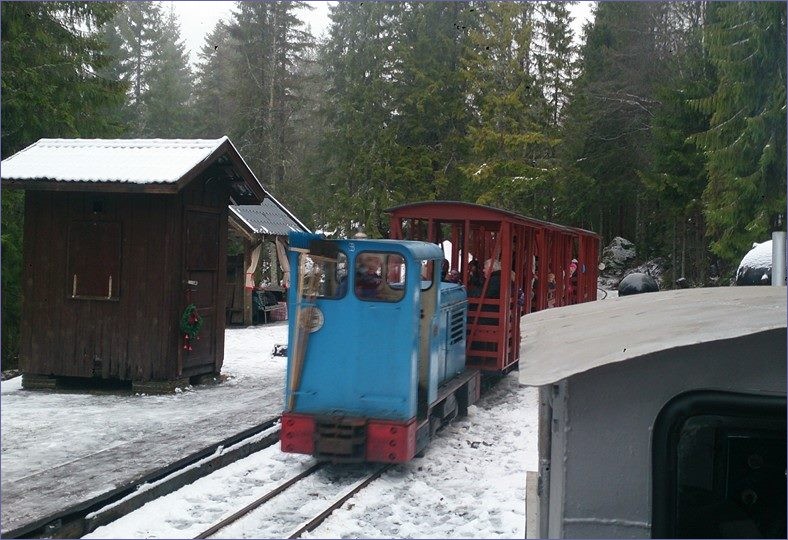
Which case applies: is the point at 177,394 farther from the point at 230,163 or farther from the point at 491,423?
the point at 491,423

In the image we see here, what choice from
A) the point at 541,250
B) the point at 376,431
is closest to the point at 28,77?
the point at 541,250

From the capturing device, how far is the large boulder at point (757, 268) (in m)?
8.11

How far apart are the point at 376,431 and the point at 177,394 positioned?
456 cm

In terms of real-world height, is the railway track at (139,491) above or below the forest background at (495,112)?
below

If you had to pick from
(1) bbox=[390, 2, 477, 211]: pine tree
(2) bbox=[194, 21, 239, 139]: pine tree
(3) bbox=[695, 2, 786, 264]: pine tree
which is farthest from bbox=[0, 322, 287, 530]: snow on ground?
(2) bbox=[194, 21, 239, 139]: pine tree

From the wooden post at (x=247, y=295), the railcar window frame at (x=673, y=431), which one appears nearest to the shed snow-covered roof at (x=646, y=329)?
the railcar window frame at (x=673, y=431)

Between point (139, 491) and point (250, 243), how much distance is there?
14237 millimetres

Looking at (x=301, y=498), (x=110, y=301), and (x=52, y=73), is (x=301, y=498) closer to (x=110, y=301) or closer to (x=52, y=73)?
(x=110, y=301)

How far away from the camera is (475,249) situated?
14.2 metres

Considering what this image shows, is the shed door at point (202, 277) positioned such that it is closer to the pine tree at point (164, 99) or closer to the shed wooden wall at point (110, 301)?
the shed wooden wall at point (110, 301)

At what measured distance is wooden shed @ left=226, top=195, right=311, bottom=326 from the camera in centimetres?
1989

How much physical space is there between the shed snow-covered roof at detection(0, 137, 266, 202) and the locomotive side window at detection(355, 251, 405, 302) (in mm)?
3753

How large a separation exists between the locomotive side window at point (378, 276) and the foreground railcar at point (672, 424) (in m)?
4.75

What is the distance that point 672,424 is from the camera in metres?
2.44
